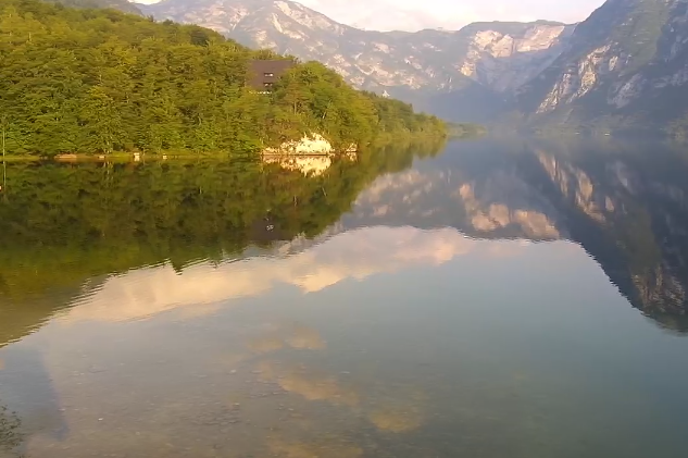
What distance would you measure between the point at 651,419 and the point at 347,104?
371ft

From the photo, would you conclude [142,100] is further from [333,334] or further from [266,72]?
[333,334]

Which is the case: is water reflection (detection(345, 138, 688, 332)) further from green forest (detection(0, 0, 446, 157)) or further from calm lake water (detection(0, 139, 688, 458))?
green forest (detection(0, 0, 446, 157))

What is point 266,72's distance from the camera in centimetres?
13100

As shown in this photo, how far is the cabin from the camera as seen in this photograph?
413 ft

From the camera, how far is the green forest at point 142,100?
3644 inches

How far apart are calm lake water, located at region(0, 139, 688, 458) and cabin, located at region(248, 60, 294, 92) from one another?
81286 mm

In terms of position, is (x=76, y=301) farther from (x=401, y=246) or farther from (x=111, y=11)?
(x=111, y=11)

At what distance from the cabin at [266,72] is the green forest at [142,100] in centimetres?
398

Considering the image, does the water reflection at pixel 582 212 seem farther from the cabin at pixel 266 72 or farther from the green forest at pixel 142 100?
the cabin at pixel 266 72

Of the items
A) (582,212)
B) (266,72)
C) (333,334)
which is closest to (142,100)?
(266,72)

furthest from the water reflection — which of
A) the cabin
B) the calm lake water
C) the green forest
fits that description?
the cabin

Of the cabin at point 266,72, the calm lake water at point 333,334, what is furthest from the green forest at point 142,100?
the calm lake water at point 333,334

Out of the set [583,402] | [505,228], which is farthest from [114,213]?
[583,402]

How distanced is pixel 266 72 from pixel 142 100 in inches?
1441
